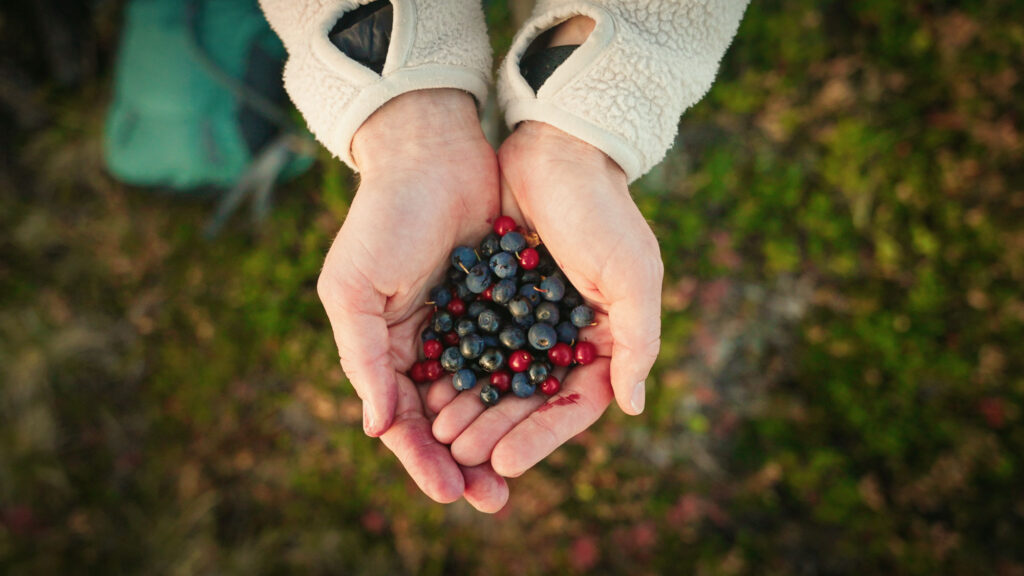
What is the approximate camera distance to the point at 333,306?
1.88 metres

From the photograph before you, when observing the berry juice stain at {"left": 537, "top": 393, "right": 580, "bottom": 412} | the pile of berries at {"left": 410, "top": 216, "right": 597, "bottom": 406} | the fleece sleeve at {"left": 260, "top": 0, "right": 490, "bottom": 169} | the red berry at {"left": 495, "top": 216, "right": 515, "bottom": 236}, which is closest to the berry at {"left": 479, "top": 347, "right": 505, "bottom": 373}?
the pile of berries at {"left": 410, "top": 216, "right": 597, "bottom": 406}

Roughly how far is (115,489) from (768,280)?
4.03 metres

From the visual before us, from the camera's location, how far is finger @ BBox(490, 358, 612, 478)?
5.93 ft

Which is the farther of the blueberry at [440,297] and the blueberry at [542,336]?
the blueberry at [440,297]

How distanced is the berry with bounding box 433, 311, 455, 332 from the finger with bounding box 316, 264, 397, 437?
259 millimetres

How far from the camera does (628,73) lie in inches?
75.4

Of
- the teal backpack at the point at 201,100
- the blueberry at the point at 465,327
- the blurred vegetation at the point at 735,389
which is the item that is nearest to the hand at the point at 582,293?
the blueberry at the point at 465,327

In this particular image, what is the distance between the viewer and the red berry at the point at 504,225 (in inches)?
85.8

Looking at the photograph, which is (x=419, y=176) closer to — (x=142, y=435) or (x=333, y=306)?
(x=333, y=306)

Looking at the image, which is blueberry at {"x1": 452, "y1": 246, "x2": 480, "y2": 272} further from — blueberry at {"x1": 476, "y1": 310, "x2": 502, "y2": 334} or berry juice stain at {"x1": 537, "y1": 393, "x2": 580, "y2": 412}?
berry juice stain at {"x1": 537, "y1": 393, "x2": 580, "y2": 412}

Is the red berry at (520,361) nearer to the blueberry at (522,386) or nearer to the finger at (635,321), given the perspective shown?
the blueberry at (522,386)

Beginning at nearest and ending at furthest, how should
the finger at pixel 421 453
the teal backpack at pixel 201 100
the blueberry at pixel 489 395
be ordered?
the finger at pixel 421 453 → the blueberry at pixel 489 395 → the teal backpack at pixel 201 100

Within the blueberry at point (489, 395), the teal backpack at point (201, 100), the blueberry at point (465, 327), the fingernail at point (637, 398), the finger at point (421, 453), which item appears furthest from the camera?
the teal backpack at point (201, 100)

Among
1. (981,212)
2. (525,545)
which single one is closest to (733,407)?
(525,545)
